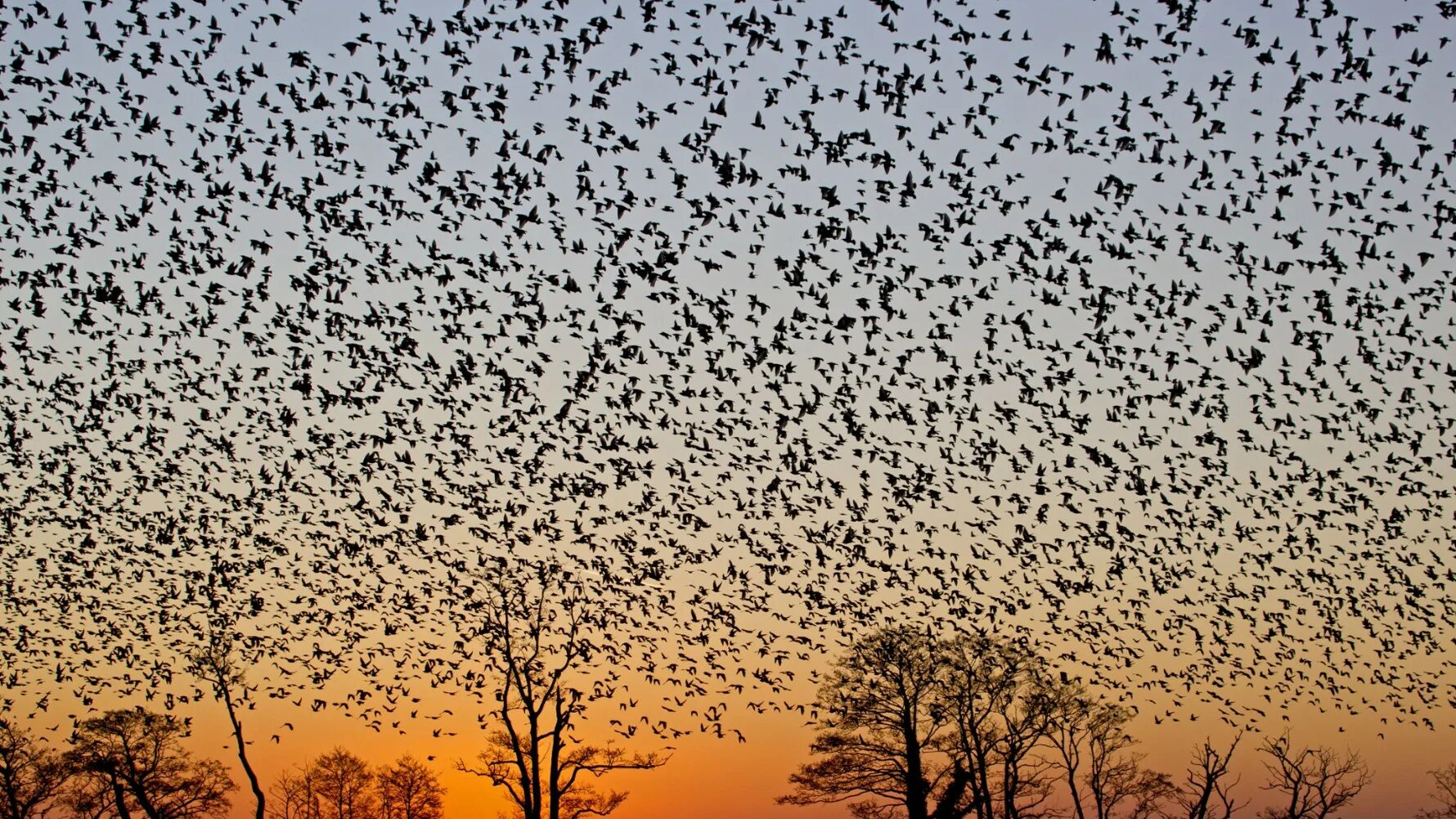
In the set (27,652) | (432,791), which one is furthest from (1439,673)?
(432,791)

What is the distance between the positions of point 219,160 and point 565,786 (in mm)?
23716

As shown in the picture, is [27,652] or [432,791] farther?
[432,791]

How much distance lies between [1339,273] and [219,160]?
23907mm

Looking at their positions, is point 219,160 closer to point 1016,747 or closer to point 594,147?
point 594,147

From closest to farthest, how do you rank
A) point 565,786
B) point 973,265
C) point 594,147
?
point 594,147
point 973,265
point 565,786

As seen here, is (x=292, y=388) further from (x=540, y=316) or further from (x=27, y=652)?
(x=27, y=652)

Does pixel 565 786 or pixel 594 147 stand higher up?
pixel 594 147

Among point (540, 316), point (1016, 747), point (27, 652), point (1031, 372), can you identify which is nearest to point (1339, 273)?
point (1031, 372)

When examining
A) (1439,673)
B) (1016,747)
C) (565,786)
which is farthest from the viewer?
(1016,747)

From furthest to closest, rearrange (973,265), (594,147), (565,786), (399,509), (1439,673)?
(565,786) → (1439,673) → (399,509) → (973,265) → (594,147)

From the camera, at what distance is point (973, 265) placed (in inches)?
915

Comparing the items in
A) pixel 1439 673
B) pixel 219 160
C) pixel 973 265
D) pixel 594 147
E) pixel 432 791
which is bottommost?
pixel 1439 673

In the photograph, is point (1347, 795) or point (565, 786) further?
point (1347, 795)

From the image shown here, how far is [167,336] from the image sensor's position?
25.4 m
